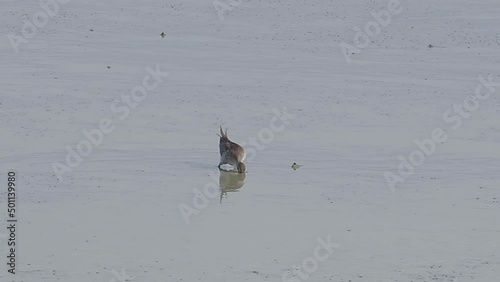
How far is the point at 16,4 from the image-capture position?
2589 centimetres

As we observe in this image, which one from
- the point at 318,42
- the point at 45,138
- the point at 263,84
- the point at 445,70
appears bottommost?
the point at 45,138

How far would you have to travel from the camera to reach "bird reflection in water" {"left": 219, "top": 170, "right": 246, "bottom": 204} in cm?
1288

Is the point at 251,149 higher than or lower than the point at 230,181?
higher

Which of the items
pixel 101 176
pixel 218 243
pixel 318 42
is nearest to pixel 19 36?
pixel 318 42

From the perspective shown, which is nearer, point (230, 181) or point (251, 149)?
point (230, 181)

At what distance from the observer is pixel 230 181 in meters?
13.3

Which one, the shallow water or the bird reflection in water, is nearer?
the shallow water

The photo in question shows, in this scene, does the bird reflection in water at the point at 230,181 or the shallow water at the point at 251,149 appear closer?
the shallow water at the point at 251,149

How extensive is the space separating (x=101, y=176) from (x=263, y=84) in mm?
6263

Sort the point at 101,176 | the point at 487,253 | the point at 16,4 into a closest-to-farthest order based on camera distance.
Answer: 1. the point at 487,253
2. the point at 101,176
3. the point at 16,4

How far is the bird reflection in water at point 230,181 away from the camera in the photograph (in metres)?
12.9

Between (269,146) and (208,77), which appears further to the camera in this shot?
(208,77)

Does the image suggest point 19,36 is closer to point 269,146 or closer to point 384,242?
point 269,146

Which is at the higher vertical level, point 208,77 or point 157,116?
point 208,77
